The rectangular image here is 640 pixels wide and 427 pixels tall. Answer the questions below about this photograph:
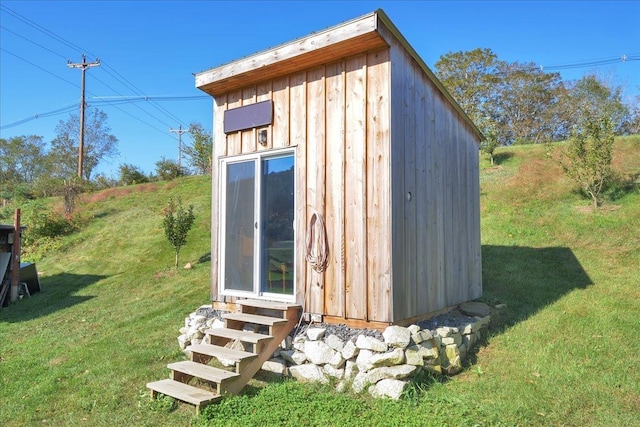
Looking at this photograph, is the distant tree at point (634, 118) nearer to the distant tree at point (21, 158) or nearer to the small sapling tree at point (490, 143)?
the small sapling tree at point (490, 143)

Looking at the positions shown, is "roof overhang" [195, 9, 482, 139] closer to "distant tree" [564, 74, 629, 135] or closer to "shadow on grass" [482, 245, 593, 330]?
"shadow on grass" [482, 245, 593, 330]

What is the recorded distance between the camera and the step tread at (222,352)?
3.78 meters

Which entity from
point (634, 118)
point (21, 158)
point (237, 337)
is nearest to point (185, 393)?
point (237, 337)

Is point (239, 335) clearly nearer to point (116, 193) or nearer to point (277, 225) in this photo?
point (277, 225)

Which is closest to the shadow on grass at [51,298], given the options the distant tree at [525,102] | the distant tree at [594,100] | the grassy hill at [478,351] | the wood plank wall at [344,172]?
the grassy hill at [478,351]

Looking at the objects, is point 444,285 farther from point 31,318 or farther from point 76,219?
point 76,219

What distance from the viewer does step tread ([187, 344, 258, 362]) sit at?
3.78 meters

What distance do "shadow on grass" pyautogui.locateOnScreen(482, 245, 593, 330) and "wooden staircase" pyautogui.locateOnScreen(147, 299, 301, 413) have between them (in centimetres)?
289

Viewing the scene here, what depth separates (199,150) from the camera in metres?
24.8

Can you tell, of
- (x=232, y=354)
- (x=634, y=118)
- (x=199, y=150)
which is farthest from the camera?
(x=199, y=150)

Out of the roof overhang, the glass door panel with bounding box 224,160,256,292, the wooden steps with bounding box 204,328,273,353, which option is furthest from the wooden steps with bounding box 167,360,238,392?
the roof overhang

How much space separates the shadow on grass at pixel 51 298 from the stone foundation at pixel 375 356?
20.3 ft

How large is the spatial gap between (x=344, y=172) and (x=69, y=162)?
29.8 meters

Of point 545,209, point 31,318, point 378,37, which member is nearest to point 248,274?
point 378,37
